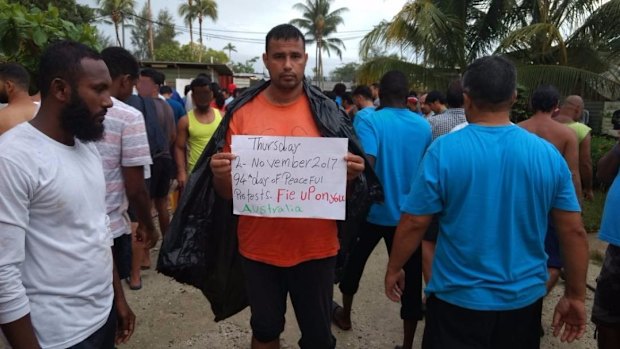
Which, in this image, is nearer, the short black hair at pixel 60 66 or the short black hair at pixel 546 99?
the short black hair at pixel 60 66

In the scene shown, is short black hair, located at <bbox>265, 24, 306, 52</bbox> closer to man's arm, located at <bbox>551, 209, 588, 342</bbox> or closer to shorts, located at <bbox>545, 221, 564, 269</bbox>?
man's arm, located at <bbox>551, 209, 588, 342</bbox>

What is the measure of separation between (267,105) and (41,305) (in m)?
1.36

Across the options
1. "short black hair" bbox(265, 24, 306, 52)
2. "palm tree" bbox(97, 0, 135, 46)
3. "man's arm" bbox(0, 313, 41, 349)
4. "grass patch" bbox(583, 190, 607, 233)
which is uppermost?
"palm tree" bbox(97, 0, 135, 46)

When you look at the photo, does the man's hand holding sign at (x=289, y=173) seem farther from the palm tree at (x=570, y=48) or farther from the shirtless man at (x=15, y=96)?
the palm tree at (x=570, y=48)

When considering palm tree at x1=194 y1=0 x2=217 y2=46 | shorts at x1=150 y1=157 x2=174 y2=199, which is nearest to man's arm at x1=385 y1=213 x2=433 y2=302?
shorts at x1=150 y1=157 x2=174 y2=199

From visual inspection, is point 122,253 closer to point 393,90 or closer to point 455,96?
point 393,90

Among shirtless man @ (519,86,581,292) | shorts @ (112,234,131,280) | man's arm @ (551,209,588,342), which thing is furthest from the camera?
shirtless man @ (519,86,581,292)

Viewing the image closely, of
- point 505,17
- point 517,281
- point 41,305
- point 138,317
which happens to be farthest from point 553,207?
point 505,17

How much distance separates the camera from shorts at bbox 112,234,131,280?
2.82 metres

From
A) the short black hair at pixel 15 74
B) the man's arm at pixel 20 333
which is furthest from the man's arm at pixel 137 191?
the short black hair at pixel 15 74

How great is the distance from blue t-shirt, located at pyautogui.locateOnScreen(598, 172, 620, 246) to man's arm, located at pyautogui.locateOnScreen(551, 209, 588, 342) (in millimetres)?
696

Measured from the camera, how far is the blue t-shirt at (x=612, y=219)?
251 centimetres

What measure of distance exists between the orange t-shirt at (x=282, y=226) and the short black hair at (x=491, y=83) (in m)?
0.79

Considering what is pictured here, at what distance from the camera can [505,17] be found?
1256 centimetres
